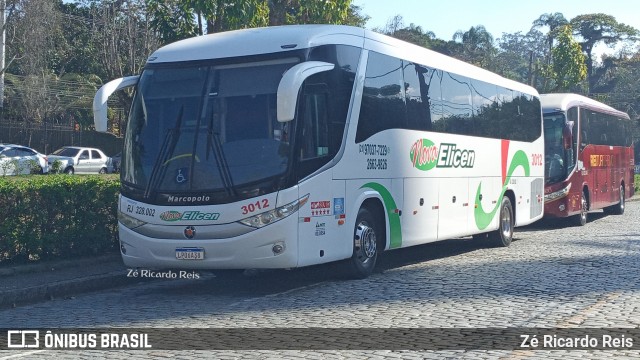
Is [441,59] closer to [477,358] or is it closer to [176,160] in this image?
[176,160]

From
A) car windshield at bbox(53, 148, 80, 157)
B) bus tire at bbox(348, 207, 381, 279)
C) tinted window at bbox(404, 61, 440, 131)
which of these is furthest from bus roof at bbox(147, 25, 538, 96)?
car windshield at bbox(53, 148, 80, 157)

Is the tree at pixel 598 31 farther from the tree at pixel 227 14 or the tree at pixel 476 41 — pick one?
the tree at pixel 227 14

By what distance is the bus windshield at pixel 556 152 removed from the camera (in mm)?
24172

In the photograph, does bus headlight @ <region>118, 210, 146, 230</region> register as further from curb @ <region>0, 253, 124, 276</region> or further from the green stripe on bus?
the green stripe on bus

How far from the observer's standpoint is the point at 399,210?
14.3 m

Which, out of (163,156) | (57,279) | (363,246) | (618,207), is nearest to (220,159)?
(163,156)

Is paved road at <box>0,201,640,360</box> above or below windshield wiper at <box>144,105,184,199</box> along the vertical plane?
below

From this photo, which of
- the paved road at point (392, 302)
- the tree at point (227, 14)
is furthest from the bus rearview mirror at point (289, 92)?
the tree at point (227, 14)

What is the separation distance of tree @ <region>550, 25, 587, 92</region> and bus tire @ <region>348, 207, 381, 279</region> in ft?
100

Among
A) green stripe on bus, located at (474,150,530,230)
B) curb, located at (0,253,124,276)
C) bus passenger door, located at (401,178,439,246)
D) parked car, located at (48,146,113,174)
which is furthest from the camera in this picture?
parked car, located at (48,146,113,174)

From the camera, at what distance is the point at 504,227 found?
19.2 metres

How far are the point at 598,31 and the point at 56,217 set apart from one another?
90004 mm

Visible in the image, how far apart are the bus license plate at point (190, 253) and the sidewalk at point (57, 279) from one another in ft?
5.88

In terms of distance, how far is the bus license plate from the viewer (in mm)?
11484
